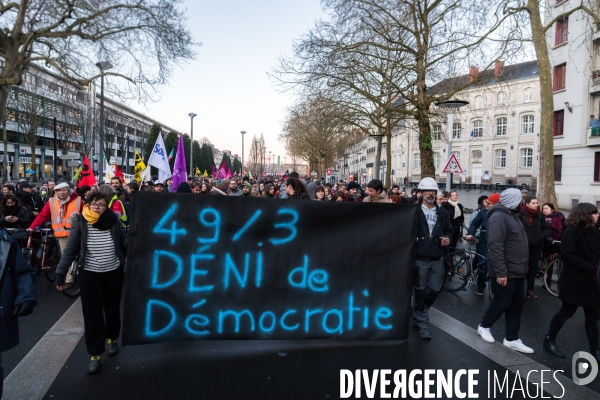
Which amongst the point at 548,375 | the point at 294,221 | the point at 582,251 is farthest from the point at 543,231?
the point at 294,221

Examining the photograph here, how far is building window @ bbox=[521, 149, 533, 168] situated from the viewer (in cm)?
5591

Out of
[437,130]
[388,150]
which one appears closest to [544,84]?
[437,130]

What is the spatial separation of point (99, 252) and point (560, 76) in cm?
3394

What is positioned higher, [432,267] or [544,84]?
[544,84]

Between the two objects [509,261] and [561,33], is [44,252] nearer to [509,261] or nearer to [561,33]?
[509,261]

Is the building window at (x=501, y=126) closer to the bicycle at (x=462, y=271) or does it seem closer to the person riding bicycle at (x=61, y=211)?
the bicycle at (x=462, y=271)

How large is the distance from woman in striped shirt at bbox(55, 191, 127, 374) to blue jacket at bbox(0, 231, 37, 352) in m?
0.93

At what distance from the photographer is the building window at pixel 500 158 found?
58.7m

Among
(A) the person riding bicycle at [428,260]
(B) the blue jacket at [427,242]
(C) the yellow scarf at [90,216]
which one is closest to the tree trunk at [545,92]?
(A) the person riding bicycle at [428,260]

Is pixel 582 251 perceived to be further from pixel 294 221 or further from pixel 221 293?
pixel 221 293

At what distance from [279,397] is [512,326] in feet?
9.00

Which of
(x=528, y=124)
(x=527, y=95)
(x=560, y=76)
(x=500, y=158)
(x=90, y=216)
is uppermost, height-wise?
(x=527, y=95)

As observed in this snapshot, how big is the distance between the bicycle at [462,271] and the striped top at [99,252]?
18.5 feet

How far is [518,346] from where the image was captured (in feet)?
15.2
